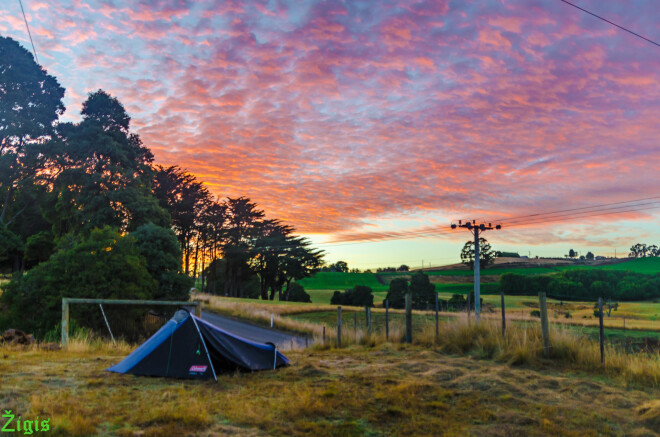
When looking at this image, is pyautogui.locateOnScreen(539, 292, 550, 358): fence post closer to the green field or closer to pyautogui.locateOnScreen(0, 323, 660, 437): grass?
pyautogui.locateOnScreen(0, 323, 660, 437): grass

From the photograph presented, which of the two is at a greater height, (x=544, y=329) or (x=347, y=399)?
(x=544, y=329)

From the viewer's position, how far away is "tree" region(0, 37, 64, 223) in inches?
1394

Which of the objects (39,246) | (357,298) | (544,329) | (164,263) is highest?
(39,246)

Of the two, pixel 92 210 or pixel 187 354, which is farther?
pixel 92 210

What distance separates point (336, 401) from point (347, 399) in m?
0.27

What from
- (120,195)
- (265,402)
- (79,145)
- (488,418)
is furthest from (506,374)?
(79,145)

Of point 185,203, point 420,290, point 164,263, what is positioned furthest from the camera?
point 420,290

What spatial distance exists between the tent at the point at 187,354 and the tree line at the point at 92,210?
13.9 m

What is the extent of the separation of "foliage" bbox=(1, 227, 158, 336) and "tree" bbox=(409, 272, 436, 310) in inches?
1958

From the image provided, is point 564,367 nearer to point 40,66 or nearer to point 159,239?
point 159,239

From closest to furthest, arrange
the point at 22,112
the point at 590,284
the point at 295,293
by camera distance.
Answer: the point at 22,112 < the point at 295,293 < the point at 590,284

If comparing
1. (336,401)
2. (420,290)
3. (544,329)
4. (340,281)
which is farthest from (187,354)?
(340,281)

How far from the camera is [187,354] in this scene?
10227mm

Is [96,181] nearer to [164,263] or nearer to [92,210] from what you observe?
[92,210]
